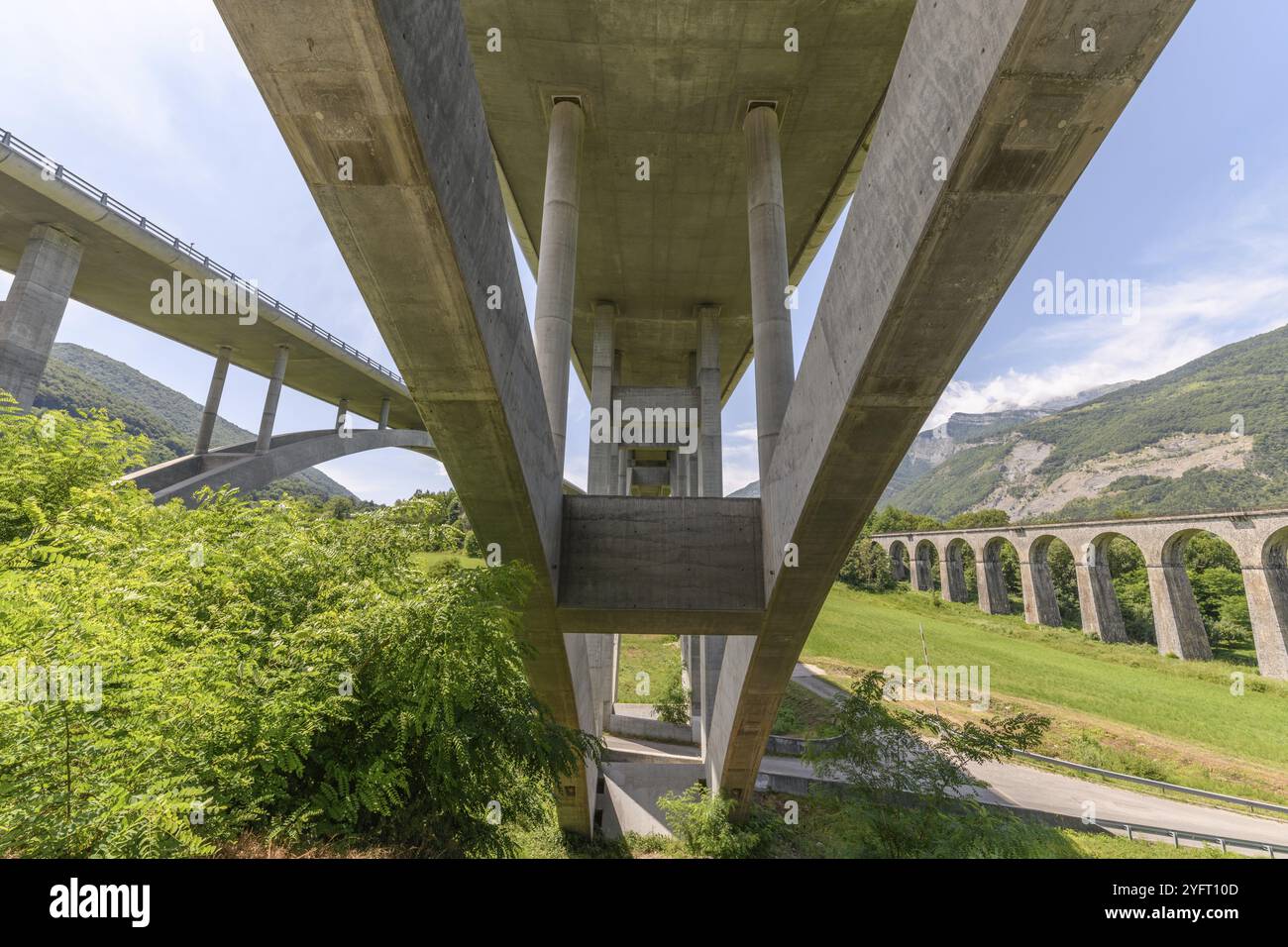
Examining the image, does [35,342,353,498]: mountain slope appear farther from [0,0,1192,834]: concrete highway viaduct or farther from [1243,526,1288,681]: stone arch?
[1243,526,1288,681]: stone arch

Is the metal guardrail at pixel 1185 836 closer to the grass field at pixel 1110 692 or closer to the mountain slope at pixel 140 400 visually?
the grass field at pixel 1110 692

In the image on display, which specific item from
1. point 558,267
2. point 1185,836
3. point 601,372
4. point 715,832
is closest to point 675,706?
point 715,832

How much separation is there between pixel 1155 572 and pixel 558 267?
198ft

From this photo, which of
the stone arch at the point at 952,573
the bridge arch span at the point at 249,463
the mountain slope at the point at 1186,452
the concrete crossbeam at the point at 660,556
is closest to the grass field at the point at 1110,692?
the stone arch at the point at 952,573

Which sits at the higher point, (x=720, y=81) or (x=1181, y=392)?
(x=1181, y=392)

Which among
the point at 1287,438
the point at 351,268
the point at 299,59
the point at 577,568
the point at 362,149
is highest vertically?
the point at 1287,438

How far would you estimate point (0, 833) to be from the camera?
10.7 ft

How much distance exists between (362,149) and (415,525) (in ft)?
23.8

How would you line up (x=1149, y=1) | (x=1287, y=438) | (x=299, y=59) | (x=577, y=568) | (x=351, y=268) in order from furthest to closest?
(x=1287, y=438) → (x=577, y=568) → (x=351, y=268) → (x=299, y=59) → (x=1149, y=1)

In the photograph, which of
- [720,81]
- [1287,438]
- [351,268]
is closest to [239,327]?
[720,81]

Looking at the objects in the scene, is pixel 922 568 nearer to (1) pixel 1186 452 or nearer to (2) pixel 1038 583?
(2) pixel 1038 583

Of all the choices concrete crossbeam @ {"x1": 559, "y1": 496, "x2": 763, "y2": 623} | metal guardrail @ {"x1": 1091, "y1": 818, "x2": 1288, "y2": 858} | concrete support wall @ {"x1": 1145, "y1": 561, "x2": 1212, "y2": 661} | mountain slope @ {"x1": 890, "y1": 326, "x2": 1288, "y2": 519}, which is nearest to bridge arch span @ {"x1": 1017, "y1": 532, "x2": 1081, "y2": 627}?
concrete support wall @ {"x1": 1145, "y1": 561, "x2": 1212, "y2": 661}

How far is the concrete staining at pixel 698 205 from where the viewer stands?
9.72 feet
